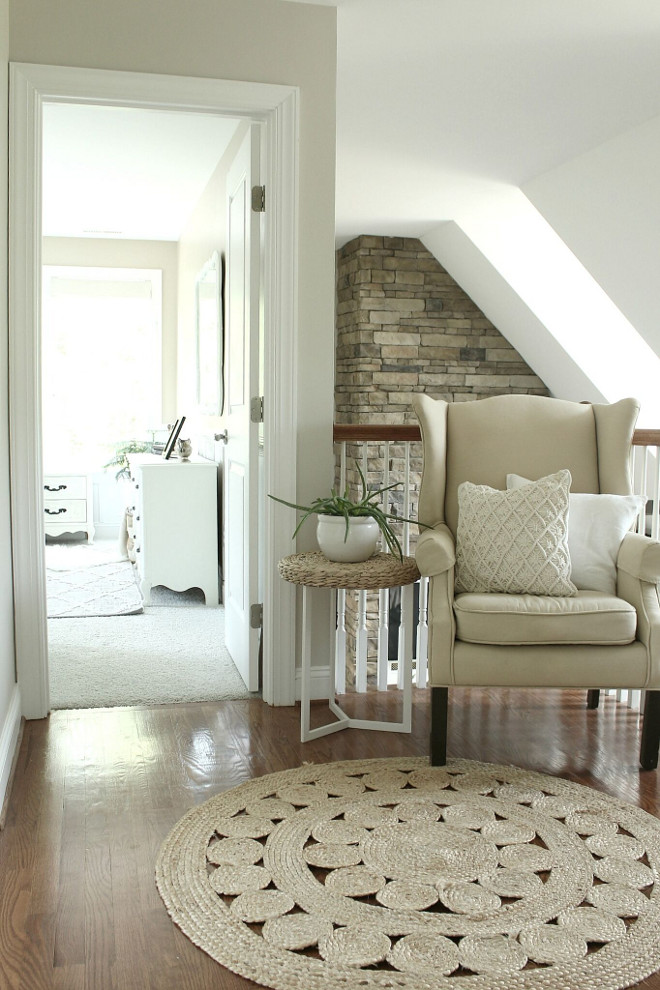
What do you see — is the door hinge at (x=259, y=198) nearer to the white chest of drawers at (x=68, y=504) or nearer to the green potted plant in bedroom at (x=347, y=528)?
the green potted plant in bedroom at (x=347, y=528)

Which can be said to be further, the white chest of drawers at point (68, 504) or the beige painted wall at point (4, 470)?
the white chest of drawers at point (68, 504)

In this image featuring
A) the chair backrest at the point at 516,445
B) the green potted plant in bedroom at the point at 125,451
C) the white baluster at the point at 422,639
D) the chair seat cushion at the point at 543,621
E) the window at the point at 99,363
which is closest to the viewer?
the chair seat cushion at the point at 543,621

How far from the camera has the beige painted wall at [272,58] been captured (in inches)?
118

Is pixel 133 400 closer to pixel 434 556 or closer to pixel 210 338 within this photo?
pixel 210 338

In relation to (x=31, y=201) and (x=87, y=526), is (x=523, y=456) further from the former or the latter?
(x=87, y=526)

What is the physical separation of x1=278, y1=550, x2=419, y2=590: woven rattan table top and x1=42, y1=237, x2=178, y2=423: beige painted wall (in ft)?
16.8

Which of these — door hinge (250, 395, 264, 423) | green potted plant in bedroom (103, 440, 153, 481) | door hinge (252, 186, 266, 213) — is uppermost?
door hinge (252, 186, 266, 213)

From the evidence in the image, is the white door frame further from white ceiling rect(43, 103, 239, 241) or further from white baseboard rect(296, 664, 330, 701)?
white ceiling rect(43, 103, 239, 241)

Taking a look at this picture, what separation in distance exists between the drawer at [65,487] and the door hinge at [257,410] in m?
4.52

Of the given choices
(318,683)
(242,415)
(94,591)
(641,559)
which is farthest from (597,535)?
(94,591)

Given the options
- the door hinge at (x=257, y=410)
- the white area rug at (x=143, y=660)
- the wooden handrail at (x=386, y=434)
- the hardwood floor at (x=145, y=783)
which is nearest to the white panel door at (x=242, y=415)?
the door hinge at (x=257, y=410)

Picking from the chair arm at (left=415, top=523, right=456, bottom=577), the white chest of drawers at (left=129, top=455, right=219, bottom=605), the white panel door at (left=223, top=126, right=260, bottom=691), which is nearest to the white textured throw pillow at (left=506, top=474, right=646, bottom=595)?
the chair arm at (left=415, top=523, right=456, bottom=577)

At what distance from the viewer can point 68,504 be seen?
7.53 metres

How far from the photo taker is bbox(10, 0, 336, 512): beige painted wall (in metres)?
2.99
